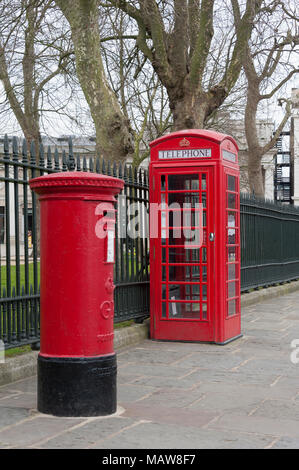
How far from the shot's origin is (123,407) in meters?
4.98

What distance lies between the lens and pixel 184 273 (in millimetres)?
7809

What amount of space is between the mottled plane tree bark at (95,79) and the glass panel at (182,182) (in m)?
2.86

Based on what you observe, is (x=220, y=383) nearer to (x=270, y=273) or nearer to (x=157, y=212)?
(x=157, y=212)

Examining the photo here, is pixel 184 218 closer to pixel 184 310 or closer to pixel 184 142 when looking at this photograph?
pixel 184 142

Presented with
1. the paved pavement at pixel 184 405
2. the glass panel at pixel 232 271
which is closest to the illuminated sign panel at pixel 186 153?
the glass panel at pixel 232 271

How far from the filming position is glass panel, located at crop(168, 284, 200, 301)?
7.71 m

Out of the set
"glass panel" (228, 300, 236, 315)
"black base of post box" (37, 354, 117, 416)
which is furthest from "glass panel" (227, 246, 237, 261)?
"black base of post box" (37, 354, 117, 416)

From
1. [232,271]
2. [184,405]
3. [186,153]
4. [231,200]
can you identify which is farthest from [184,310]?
[184,405]

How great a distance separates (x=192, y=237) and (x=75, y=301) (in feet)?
10.5

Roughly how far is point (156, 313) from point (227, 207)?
4.97ft

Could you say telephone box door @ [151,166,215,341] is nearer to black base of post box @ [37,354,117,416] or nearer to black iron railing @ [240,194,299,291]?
black base of post box @ [37,354,117,416]

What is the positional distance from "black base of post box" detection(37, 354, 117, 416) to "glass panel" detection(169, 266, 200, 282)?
3.12 m

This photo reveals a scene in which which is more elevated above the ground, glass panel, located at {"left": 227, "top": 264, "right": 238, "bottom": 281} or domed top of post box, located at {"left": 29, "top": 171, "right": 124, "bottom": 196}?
domed top of post box, located at {"left": 29, "top": 171, "right": 124, "bottom": 196}

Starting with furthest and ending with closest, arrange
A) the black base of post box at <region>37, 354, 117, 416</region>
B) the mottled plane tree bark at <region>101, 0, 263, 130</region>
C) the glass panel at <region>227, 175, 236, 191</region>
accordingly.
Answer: the mottled plane tree bark at <region>101, 0, 263, 130</region>
the glass panel at <region>227, 175, 236, 191</region>
the black base of post box at <region>37, 354, 117, 416</region>
